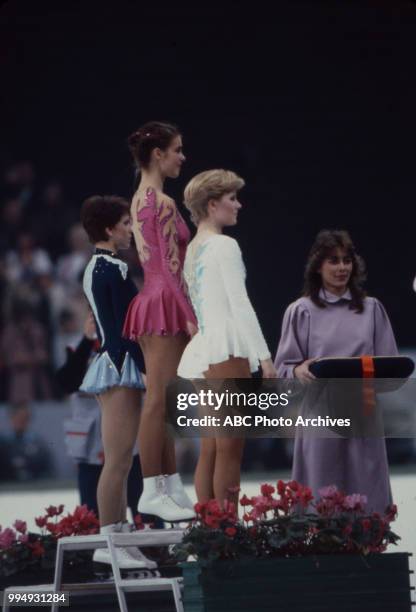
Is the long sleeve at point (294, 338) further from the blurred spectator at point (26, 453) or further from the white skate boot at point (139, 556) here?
the blurred spectator at point (26, 453)

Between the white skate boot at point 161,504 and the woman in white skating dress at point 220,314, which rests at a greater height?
the woman in white skating dress at point 220,314

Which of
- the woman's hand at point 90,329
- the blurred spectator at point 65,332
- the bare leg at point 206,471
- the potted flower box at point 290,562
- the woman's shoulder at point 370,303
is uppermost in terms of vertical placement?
the blurred spectator at point 65,332

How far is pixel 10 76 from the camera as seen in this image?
27.9 feet

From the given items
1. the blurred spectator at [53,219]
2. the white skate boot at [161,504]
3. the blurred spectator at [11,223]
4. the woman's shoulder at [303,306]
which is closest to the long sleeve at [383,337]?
the woman's shoulder at [303,306]

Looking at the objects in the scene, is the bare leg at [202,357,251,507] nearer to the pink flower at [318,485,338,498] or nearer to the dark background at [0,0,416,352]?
the pink flower at [318,485,338,498]

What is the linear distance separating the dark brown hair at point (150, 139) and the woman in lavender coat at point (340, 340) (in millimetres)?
660

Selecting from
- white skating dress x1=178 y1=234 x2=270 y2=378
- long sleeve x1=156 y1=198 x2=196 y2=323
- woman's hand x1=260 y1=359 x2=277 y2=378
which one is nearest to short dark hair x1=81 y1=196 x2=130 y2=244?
long sleeve x1=156 y1=198 x2=196 y2=323

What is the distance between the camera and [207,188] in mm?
4848

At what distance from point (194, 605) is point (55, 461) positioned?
4566 mm

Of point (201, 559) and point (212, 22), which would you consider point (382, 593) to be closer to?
point (201, 559)

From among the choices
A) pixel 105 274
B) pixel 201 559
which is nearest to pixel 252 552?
pixel 201 559

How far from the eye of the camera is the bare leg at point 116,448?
4.93 meters

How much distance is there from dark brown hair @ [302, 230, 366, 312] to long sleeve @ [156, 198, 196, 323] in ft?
1.86

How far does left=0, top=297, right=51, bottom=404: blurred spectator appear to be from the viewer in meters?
9.08
